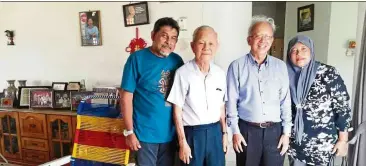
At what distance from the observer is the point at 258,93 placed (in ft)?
4.61

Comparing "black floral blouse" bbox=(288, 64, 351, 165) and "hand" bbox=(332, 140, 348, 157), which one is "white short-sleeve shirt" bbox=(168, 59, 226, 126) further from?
"hand" bbox=(332, 140, 348, 157)

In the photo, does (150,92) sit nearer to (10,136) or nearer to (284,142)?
(284,142)

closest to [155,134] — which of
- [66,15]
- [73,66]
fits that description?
[73,66]

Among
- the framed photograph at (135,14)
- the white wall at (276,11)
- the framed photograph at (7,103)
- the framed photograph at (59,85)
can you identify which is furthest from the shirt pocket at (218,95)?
the white wall at (276,11)

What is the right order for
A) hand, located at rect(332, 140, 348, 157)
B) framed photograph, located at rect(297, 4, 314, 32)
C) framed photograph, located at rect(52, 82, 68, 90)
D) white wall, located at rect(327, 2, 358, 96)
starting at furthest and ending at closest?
framed photograph, located at rect(297, 4, 314, 32)
framed photograph, located at rect(52, 82, 68, 90)
white wall, located at rect(327, 2, 358, 96)
hand, located at rect(332, 140, 348, 157)

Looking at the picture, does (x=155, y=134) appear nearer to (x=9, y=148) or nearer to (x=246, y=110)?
(x=246, y=110)

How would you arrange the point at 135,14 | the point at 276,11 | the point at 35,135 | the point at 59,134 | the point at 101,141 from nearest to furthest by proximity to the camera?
the point at 101,141, the point at 135,14, the point at 59,134, the point at 35,135, the point at 276,11

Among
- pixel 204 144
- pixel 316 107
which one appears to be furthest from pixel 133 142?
pixel 316 107

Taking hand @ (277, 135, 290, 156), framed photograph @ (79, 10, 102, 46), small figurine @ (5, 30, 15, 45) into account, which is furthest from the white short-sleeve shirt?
Answer: small figurine @ (5, 30, 15, 45)

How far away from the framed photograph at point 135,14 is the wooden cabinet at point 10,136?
5.62 ft

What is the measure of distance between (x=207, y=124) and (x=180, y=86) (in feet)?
0.83

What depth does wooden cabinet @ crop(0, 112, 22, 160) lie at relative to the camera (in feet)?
9.93

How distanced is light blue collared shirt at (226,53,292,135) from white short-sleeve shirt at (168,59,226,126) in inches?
4.0

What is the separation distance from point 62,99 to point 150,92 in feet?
6.15
